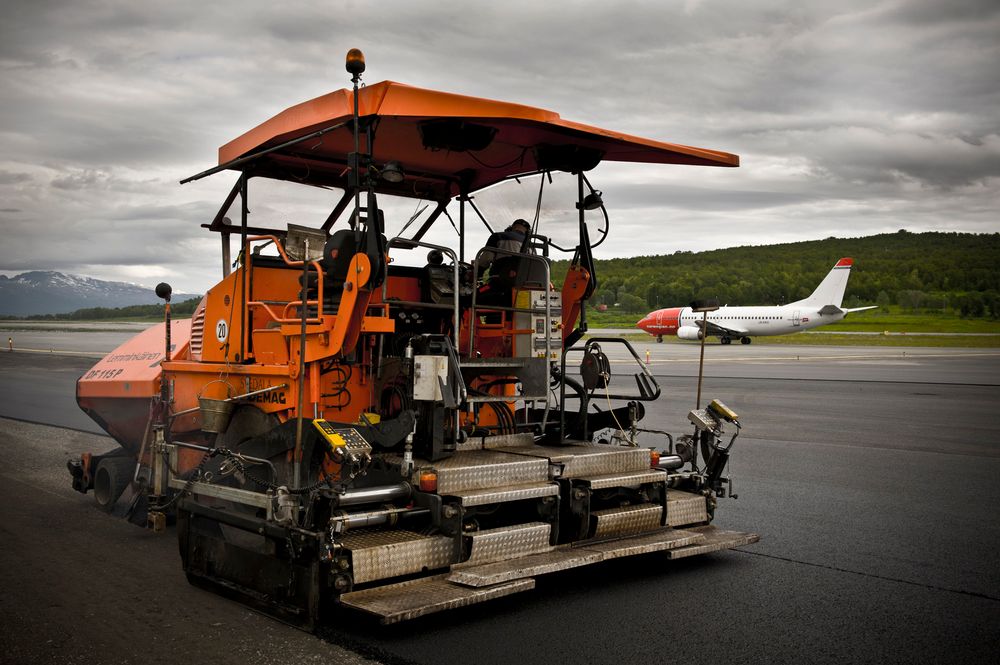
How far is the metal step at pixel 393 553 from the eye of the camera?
446cm

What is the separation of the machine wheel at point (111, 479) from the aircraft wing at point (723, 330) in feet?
160

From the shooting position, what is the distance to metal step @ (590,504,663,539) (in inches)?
215

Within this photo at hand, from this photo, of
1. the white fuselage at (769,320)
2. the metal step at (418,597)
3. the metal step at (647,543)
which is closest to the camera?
the metal step at (418,597)

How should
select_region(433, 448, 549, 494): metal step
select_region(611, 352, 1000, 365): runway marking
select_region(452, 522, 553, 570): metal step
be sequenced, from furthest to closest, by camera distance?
1. select_region(611, 352, 1000, 365): runway marking
2. select_region(433, 448, 549, 494): metal step
3. select_region(452, 522, 553, 570): metal step

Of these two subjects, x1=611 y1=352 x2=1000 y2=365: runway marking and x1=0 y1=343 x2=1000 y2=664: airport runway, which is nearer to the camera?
x1=0 y1=343 x2=1000 y2=664: airport runway

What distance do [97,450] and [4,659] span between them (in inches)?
288

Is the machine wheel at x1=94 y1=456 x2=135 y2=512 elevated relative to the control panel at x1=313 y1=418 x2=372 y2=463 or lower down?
lower down

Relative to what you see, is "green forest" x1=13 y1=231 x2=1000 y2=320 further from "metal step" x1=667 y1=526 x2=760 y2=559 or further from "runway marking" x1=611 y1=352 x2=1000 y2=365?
"metal step" x1=667 y1=526 x2=760 y2=559

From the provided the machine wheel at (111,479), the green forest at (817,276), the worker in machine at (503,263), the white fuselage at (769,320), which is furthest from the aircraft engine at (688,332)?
the machine wheel at (111,479)

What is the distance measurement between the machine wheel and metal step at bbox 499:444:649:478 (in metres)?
3.53

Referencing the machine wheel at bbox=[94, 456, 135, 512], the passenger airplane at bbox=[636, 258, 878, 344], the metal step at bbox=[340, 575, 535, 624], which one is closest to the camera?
the metal step at bbox=[340, 575, 535, 624]

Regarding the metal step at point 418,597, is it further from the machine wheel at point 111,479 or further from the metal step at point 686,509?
the machine wheel at point 111,479

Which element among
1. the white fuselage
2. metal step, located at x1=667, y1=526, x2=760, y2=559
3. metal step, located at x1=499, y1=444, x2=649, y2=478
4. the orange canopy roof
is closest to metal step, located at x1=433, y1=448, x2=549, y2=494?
metal step, located at x1=499, y1=444, x2=649, y2=478

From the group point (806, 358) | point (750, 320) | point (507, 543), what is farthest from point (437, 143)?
point (750, 320)
